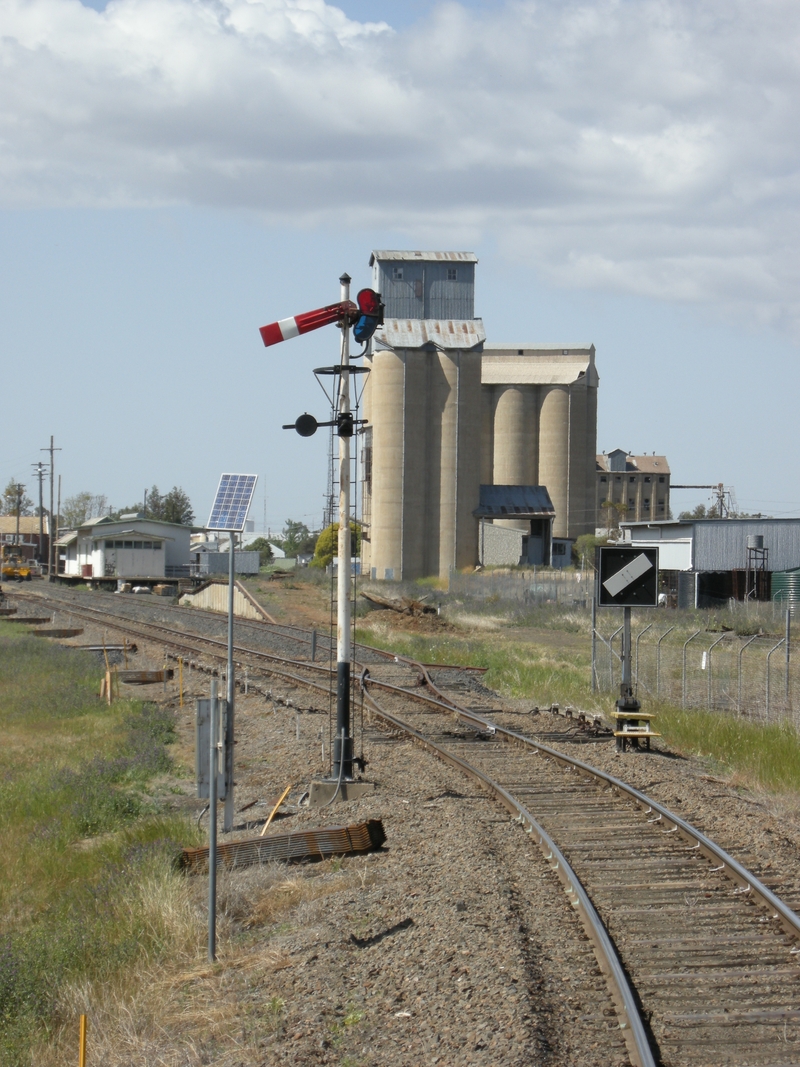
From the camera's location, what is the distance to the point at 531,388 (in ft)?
280

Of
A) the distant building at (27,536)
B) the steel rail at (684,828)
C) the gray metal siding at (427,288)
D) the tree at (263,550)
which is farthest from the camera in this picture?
the distant building at (27,536)

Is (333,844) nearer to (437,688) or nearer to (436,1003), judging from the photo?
(436,1003)

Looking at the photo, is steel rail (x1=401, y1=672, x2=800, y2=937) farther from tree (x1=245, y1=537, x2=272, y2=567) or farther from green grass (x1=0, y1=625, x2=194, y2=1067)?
tree (x1=245, y1=537, x2=272, y2=567)

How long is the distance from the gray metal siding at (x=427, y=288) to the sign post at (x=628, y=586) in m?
62.4

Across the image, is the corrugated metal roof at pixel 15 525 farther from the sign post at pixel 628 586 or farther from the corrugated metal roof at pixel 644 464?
the sign post at pixel 628 586

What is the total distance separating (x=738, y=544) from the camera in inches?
2080

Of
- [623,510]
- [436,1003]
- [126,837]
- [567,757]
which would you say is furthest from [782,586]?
[623,510]

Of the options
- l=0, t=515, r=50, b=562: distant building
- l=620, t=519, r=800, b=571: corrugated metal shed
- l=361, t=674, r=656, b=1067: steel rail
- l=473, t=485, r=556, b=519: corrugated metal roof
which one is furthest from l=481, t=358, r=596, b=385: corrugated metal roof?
l=361, t=674, r=656, b=1067: steel rail

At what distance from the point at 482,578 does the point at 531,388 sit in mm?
31143

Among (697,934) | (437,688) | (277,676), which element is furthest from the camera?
(277,676)

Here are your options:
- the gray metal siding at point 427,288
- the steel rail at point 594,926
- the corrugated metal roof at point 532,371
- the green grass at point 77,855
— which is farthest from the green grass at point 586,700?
the corrugated metal roof at point 532,371

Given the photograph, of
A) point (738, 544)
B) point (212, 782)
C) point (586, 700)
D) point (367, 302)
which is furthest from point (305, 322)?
point (738, 544)

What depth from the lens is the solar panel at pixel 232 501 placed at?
344 inches

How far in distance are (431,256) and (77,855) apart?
225 ft
